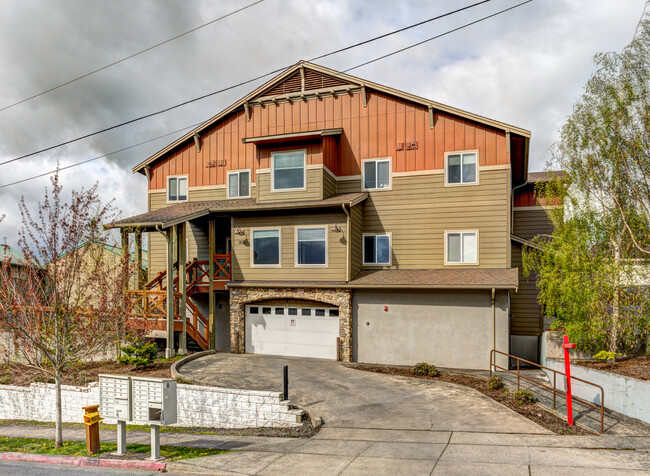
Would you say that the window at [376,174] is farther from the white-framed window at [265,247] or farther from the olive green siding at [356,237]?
the white-framed window at [265,247]

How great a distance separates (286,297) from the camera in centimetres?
1950

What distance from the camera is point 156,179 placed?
24438 millimetres

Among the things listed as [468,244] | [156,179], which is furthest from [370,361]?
[156,179]

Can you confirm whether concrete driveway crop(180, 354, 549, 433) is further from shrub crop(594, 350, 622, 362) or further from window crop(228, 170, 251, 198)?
window crop(228, 170, 251, 198)

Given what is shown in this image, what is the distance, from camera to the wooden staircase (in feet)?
63.7

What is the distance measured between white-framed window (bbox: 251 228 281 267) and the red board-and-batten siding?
3.04m

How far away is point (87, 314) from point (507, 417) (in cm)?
1119

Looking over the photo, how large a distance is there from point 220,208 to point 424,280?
9.29m

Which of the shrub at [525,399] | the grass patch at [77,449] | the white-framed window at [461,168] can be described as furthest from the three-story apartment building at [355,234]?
the grass patch at [77,449]

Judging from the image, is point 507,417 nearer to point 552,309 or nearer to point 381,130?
point 552,309

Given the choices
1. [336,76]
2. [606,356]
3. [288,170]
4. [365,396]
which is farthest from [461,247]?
[336,76]

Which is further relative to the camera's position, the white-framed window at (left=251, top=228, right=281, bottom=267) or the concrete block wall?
the white-framed window at (left=251, top=228, right=281, bottom=267)

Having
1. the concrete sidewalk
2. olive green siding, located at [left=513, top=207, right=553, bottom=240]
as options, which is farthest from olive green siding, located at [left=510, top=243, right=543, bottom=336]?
the concrete sidewalk

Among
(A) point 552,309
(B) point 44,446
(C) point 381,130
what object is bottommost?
(B) point 44,446
